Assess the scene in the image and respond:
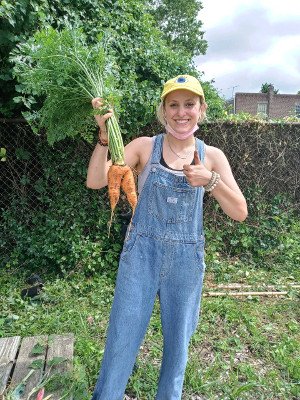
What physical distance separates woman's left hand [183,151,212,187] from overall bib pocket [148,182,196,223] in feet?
0.50

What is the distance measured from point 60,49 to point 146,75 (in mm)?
2824

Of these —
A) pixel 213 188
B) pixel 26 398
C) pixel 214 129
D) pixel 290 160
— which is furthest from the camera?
pixel 290 160

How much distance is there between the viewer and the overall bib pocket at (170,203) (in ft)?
6.68

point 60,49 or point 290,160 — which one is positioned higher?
point 60,49

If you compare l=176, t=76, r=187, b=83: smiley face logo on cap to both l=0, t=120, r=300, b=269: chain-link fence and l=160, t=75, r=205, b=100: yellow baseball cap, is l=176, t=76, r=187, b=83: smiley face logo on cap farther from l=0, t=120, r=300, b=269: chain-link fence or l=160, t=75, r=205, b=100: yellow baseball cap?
l=0, t=120, r=300, b=269: chain-link fence

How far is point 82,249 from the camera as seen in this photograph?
4.71m

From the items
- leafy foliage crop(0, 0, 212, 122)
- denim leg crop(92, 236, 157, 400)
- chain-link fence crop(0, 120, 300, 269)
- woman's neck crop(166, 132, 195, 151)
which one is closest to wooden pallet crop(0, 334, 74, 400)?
denim leg crop(92, 236, 157, 400)

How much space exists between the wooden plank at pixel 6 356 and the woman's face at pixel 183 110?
1.76 meters

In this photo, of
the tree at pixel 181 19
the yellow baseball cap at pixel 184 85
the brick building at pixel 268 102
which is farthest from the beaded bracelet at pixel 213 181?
the brick building at pixel 268 102

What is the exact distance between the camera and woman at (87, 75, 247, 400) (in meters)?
2.03

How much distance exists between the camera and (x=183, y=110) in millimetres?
2047

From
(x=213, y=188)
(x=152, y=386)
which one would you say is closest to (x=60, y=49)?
(x=213, y=188)

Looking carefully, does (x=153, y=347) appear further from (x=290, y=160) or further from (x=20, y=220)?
(x=290, y=160)

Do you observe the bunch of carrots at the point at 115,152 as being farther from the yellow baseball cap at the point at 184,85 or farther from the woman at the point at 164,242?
the yellow baseball cap at the point at 184,85
